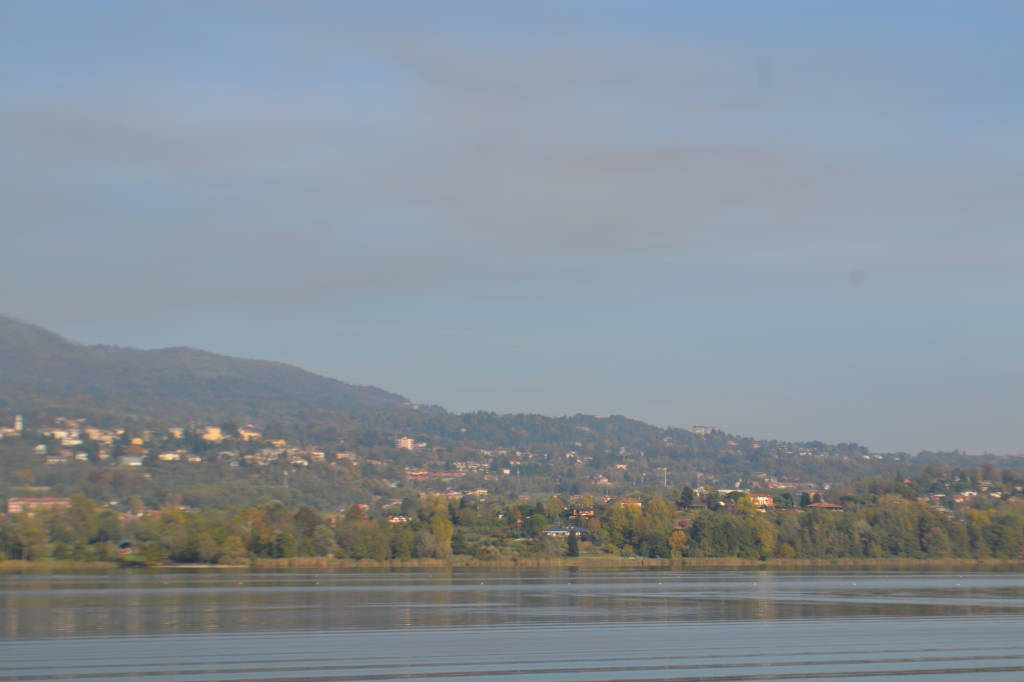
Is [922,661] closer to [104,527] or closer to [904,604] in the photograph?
[904,604]

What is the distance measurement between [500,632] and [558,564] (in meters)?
99.0

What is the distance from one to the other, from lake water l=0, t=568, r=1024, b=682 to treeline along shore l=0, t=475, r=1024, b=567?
47.5 metres

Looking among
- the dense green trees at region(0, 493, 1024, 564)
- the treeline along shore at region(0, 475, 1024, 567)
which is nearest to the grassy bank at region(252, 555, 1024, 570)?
the treeline along shore at region(0, 475, 1024, 567)

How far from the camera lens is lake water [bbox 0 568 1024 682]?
125 ft

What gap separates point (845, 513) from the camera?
7293 inches

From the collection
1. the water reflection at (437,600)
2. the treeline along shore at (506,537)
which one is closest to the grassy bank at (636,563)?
the treeline along shore at (506,537)

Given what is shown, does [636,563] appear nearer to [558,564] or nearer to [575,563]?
[575,563]

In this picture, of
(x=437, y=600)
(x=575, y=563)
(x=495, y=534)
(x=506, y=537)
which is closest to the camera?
(x=437, y=600)

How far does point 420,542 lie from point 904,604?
81.0m

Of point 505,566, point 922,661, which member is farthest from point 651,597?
point 505,566

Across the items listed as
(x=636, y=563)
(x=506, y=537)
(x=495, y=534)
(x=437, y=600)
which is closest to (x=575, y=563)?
(x=636, y=563)

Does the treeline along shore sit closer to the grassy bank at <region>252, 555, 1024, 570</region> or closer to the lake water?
the grassy bank at <region>252, 555, 1024, 570</region>

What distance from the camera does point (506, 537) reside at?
167 m

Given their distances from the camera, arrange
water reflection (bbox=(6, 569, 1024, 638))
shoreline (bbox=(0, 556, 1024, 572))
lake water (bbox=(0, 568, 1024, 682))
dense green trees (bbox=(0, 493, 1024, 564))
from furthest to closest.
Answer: dense green trees (bbox=(0, 493, 1024, 564)), shoreline (bbox=(0, 556, 1024, 572)), water reflection (bbox=(6, 569, 1024, 638)), lake water (bbox=(0, 568, 1024, 682))
